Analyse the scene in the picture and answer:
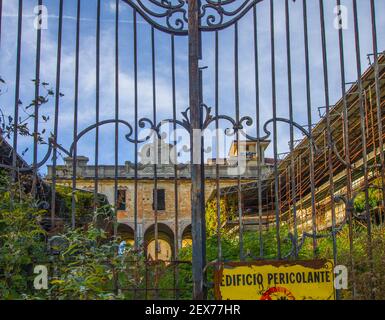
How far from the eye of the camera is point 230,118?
4059 mm

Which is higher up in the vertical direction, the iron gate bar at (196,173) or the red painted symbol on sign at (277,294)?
the iron gate bar at (196,173)

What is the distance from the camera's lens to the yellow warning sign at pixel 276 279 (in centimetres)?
368

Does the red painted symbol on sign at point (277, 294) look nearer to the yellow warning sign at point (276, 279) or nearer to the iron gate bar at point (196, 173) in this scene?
the yellow warning sign at point (276, 279)

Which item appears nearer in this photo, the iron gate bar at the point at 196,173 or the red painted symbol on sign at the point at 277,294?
the red painted symbol on sign at the point at 277,294

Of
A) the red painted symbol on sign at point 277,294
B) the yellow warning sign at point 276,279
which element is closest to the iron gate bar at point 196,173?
the yellow warning sign at point 276,279

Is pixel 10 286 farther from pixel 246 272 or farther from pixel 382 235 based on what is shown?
pixel 382 235

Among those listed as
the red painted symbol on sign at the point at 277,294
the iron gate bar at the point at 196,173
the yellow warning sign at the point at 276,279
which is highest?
the iron gate bar at the point at 196,173

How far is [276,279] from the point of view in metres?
3.70

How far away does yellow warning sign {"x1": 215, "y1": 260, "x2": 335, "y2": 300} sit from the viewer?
3676 mm

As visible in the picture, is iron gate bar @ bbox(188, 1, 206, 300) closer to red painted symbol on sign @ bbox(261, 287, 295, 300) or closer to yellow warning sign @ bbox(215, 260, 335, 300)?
yellow warning sign @ bbox(215, 260, 335, 300)

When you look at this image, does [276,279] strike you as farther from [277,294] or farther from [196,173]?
[196,173]

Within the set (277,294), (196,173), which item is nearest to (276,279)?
(277,294)

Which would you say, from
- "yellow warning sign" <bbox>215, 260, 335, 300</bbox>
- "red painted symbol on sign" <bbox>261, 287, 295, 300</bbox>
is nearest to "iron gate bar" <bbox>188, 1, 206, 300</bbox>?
"yellow warning sign" <bbox>215, 260, 335, 300</bbox>
